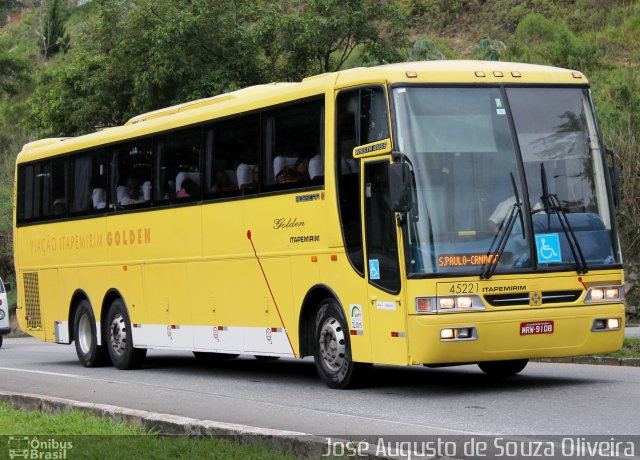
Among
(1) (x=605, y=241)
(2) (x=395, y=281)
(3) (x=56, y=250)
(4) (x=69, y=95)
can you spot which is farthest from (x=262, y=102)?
(4) (x=69, y=95)

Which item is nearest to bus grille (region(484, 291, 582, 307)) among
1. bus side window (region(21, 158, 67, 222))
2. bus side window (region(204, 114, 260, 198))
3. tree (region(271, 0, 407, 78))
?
bus side window (region(204, 114, 260, 198))

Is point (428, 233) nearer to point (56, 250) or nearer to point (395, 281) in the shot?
point (395, 281)

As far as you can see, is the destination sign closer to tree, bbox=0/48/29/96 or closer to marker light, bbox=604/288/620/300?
marker light, bbox=604/288/620/300

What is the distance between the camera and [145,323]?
18859 millimetres

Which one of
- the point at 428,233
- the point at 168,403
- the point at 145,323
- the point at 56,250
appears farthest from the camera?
the point at 56,250

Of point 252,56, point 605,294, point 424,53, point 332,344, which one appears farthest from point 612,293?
point 424,53

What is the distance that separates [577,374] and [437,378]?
1.76 metres

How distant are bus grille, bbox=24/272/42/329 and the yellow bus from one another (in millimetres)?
6333

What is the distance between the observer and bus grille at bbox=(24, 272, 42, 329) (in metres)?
22.4

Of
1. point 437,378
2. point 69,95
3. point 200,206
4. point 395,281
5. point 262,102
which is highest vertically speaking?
point 69,95

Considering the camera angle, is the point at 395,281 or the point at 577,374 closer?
the point at 395,281

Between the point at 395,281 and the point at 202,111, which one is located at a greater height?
the point at 202,111

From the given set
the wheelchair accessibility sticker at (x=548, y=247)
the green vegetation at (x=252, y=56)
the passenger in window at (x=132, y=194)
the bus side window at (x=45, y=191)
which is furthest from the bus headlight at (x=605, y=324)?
the green vegetation at (x=252, y=56)

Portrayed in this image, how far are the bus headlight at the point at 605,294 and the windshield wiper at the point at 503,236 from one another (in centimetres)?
103
